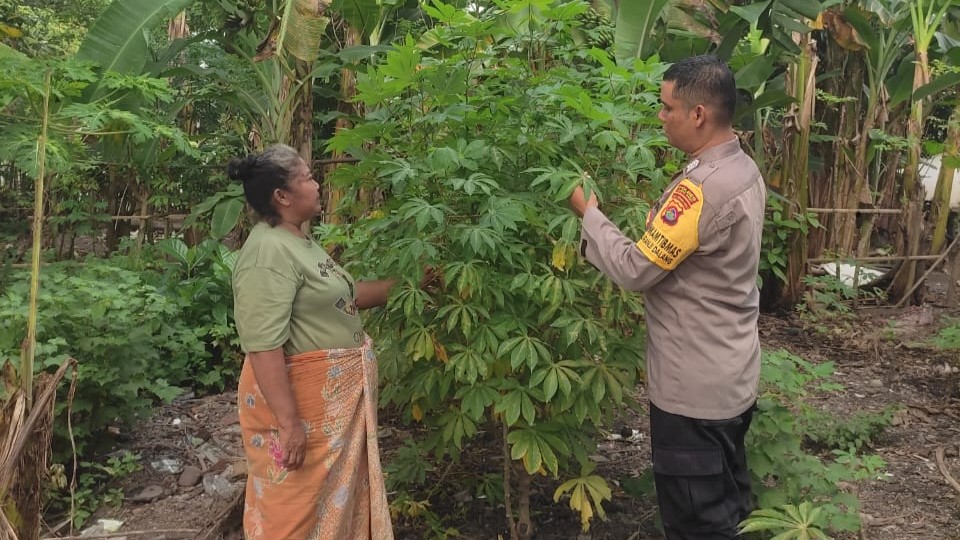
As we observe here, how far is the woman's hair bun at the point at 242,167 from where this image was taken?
2.45 meters

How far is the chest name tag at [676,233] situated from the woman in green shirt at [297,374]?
103 cm

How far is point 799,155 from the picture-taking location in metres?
7.43

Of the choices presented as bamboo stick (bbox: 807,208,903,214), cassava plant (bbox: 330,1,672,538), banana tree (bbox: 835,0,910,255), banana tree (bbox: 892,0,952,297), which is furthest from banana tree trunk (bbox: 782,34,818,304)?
cassava plant (bbox: 330,1,672,538)

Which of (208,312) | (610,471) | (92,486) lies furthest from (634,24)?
(92,486)

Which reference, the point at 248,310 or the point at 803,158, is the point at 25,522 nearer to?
the point at 248,310

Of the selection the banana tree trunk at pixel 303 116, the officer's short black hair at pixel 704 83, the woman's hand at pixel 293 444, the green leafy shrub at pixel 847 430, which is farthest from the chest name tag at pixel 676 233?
the banana tree trunk at pixel 303 116

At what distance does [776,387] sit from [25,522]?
3.03m

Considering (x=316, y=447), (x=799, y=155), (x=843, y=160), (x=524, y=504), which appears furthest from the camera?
(x=843, y=160)

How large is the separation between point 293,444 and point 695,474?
1.26 m

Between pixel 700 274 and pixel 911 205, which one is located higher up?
pixel 911 205

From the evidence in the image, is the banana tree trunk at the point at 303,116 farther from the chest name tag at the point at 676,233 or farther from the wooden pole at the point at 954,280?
the wooden pole at the point at 954,280

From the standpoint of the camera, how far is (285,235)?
2438 mm

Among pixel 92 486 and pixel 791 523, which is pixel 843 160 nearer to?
pixel 791 523

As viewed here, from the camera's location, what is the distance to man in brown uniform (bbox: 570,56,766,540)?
219cm
